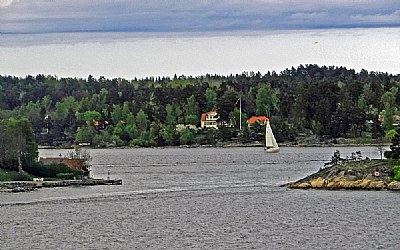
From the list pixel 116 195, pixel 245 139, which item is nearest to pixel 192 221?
pixel 116 195

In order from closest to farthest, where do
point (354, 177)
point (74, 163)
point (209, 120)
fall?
1. point (354, 177)
2. point (74, 163)
3. point (209, 120)

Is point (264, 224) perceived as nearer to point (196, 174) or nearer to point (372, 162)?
point (372, 162)

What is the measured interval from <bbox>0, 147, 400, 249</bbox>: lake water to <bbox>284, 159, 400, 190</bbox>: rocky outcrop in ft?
5.00

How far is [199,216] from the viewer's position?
209ft

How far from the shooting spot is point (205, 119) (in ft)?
637

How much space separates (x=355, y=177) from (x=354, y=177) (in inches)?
5.5

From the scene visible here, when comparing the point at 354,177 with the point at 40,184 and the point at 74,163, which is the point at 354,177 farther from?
the point at 74,163

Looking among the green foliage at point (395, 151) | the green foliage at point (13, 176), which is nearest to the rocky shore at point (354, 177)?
the green foliage at point (395, 151)

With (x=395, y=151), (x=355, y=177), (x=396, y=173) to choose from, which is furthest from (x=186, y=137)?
(x=396, y=173)

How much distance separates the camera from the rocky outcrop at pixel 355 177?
76.6 metres

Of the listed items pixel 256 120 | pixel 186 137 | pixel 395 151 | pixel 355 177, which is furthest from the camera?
pixel 256 120

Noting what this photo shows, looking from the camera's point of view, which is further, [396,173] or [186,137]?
[186,137]

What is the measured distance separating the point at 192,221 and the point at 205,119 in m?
133

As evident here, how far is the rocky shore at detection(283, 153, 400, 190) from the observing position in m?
76.6
